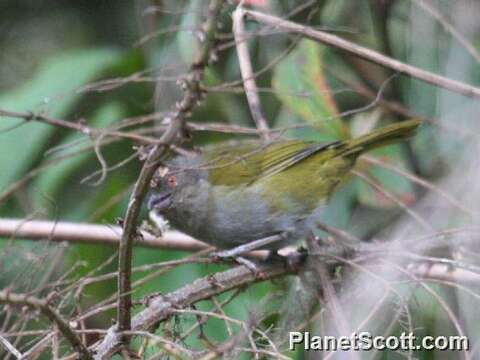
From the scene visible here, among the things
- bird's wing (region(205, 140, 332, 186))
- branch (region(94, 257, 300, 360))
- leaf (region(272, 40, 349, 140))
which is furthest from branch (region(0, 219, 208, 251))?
leaf (region(272, 40, 349, 140))

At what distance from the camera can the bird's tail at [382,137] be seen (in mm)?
3891

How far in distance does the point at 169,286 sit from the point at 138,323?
1.56 m

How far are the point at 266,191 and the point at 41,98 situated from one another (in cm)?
165

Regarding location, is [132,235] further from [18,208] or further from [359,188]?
[18,208]

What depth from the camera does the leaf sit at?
4.29 m

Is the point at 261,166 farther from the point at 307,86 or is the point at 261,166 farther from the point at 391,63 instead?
the point at 391,63

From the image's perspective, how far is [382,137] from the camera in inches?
155

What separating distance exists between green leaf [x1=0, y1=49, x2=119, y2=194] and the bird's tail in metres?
1.48

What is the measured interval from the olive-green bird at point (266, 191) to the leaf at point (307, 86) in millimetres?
277

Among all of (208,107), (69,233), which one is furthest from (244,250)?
(208,107)

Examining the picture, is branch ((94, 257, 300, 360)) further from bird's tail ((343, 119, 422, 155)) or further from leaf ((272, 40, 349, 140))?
leaf ((272, 40, 349, 140))

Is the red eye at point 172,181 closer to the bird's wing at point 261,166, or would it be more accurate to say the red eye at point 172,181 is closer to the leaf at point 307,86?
the bird's wing at point 261,166

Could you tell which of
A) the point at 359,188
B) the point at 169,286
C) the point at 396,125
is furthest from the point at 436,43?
the point at 169,286

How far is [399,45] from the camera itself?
488cm
